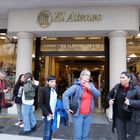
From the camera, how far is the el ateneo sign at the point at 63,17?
10.3 meters

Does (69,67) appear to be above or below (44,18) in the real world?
below

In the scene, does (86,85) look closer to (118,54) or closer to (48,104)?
(48,104)

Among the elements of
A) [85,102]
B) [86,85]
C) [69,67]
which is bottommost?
[85,102]

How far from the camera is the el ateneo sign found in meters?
10.3

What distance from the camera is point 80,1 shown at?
988 centimetres

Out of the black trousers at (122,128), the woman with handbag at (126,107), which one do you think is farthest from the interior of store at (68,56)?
the black trousers at (122,128)

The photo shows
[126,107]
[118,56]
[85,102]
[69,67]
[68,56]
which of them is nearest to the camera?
[126,107]

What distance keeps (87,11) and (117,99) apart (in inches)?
229

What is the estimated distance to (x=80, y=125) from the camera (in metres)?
5.38

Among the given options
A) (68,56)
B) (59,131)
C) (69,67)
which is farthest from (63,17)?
(59,131)

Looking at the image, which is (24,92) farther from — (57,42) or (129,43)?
(129,43)

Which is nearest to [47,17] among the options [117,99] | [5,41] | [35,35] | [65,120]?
[35,35]

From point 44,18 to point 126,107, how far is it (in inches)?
251

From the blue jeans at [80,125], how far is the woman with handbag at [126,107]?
536mm
